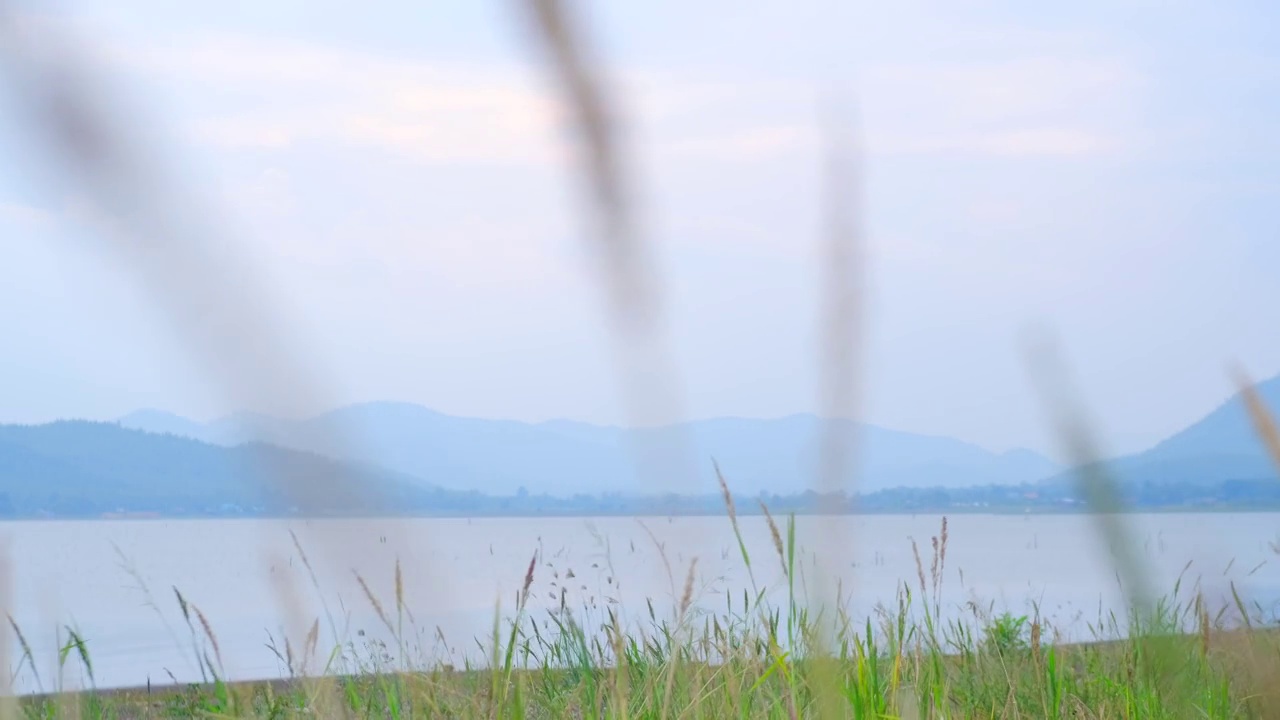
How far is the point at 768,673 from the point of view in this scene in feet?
4.77

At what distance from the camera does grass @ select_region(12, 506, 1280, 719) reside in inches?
23.8

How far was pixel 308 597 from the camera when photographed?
0.68m

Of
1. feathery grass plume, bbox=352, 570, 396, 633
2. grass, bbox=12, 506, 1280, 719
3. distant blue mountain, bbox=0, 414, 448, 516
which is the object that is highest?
distant blue mountain, bbox=0, 414, 448, 516

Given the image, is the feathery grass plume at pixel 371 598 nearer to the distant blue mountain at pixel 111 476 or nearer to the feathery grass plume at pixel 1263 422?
the distant blue mountain at pixel 111 476

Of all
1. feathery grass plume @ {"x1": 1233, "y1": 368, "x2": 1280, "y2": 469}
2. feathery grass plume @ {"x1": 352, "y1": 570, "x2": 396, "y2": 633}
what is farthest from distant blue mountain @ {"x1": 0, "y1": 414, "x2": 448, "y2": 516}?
feathery grass plume @ {"x1": 1233, "y1": 368, "x2": 1280, "y2": 469}

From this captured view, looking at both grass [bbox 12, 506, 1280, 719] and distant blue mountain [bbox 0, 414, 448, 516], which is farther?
grass [bbox 12, 506, 1280, 719]

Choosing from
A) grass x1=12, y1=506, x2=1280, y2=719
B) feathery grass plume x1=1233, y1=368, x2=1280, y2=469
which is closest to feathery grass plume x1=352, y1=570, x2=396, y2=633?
grass x1=12, y1=506, x2=1280, y2=719

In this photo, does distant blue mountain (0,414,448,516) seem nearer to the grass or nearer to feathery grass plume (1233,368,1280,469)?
the grass

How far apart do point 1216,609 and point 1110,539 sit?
0.43 ft

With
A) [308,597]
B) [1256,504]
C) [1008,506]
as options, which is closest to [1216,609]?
[1256,504]

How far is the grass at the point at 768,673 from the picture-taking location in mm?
605

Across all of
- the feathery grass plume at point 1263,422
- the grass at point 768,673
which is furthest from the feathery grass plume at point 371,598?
the feathery grass plume at point 1263,422

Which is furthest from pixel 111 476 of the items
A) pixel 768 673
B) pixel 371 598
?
pixel 768 673

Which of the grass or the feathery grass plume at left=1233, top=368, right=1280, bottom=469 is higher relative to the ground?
the feathery grass plume at left=1233, top=368, right=1280, bottom=469
